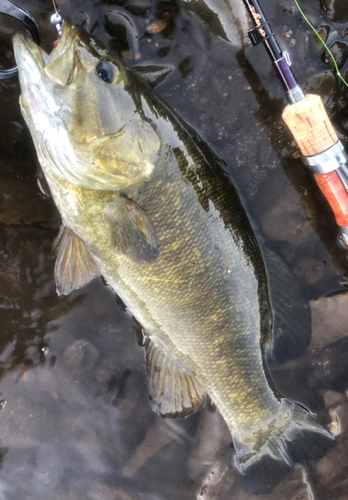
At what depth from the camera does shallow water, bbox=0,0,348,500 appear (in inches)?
83.1

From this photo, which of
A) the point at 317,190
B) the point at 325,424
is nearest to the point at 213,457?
the point at 325,424

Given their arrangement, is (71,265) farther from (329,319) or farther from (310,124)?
(329,319)

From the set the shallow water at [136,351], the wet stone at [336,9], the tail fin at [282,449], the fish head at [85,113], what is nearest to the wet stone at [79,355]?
the shallow water at [136,351]

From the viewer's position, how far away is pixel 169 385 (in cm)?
208

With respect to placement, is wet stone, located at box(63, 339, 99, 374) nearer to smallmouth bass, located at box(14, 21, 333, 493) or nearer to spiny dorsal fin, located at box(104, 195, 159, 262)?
smallmouth bass, located at box(14, 21, 333, 493)

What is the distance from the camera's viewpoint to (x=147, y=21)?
1927 millimetres

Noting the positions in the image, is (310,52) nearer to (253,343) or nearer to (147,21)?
(147,21)

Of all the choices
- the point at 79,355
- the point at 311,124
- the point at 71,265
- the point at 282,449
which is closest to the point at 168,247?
the point at 71,265

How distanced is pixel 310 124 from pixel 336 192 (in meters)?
0.39

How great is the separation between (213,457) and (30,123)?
230cm

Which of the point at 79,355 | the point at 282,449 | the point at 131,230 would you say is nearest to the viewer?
the point at 131,230

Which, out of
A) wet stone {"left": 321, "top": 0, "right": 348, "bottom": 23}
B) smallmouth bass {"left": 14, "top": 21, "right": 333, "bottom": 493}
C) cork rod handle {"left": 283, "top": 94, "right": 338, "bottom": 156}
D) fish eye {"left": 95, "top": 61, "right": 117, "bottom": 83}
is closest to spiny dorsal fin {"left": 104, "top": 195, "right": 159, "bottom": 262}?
smallmouth bass {"left": 14, "top": 21, "right": 333, "bottom": 493}

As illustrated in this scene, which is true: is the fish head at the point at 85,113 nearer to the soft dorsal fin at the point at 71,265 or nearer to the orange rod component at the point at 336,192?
the soft dorsal fin at the point at 71,265

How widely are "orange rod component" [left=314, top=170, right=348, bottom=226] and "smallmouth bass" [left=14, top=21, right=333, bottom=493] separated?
1.46 ft
